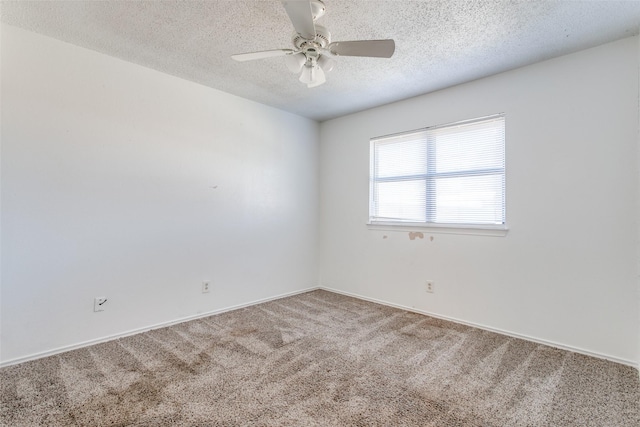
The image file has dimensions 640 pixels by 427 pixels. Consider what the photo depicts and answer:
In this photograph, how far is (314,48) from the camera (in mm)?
1845

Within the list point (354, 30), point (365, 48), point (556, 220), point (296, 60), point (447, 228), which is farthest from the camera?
point (447, 228)

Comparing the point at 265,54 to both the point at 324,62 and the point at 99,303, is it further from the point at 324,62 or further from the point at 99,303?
the point at 99,303

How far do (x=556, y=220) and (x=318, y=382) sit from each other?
225 cm

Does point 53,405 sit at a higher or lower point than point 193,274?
lower

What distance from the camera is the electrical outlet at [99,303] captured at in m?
2.44

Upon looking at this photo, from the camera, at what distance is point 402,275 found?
3.40 m

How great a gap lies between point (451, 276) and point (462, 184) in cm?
94

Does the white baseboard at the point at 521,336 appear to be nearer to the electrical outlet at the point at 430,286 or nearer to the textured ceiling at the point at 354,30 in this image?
the electrical outlet at the point at 430,286

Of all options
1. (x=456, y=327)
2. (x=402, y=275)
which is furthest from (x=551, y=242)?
(x=402, y=275)

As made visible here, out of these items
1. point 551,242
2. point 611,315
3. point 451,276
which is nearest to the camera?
point 611,315

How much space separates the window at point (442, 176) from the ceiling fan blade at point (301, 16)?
6.57 ft

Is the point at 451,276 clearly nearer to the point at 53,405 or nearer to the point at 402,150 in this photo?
the point at 402,150

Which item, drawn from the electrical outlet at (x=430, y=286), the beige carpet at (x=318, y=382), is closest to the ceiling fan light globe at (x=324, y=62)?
the beige carpet at (x=318, y=382)

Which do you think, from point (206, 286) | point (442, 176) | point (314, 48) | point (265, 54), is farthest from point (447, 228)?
point (206, 286)
